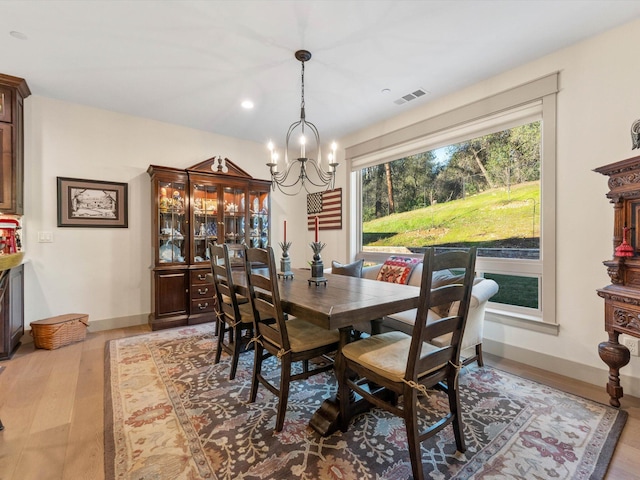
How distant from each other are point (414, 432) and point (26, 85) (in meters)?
4.43

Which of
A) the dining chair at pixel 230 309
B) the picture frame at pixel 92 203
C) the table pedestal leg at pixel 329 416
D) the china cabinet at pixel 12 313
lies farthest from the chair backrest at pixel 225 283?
the picture frame at pixel 92 203

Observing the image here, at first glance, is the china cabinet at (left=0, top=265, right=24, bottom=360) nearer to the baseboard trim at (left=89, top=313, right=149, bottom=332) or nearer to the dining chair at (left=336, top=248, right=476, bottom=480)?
the baseboard trim at (left=89, top=313, right=149, bottom=332)

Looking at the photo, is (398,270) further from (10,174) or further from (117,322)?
(10,174)

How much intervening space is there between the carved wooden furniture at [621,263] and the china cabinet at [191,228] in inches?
126

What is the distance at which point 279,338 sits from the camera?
69.2 inches

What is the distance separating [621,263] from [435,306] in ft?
5.08

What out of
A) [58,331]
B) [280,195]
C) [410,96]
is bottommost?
[58,331]

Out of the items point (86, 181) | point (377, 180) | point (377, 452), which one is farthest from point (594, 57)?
point (86, 181)

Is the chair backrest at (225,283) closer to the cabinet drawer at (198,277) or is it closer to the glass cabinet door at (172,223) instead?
the cabinet drawer at (198,277)

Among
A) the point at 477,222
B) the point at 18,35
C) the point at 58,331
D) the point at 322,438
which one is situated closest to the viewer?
the point at 322,438

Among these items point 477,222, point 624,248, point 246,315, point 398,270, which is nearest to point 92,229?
point 246,315

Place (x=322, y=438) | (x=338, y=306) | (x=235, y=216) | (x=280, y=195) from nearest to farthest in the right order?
1. (x=338, y=306)
2. (x=322, y=438)
3. (x=235, y=216)
4. (x=280, y=195)

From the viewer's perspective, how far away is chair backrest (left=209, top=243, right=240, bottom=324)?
86.8 inches

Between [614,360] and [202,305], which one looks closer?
[614,360]
